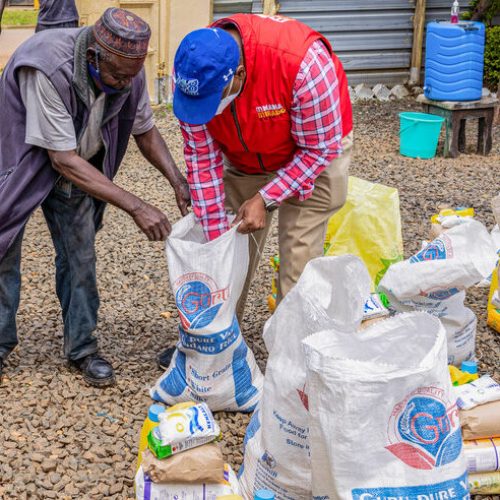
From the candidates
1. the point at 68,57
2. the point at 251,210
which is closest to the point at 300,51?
the point at 251,210

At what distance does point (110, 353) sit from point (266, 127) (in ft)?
4.91

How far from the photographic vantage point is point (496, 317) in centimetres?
464

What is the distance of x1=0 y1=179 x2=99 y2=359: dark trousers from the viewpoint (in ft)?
12.4

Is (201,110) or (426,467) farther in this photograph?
(201,110)

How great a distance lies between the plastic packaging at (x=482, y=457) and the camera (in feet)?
10.4

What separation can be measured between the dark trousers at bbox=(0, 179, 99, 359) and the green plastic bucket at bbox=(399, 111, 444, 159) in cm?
474

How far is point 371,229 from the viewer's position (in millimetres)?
4664

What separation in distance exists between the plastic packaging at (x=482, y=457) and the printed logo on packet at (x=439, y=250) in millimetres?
901

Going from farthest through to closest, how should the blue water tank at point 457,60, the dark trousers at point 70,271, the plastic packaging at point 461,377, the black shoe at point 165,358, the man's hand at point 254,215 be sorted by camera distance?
1. the blue water tank at point 457,60
2. the black shoe at point 165,358
3. the dark trousers at point 70,271
4. the man's hand at point 254,215
5. the plastic packaging at point 461,377

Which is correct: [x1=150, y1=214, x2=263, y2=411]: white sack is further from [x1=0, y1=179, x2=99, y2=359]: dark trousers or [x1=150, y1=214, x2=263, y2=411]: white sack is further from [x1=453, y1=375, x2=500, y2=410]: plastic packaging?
[x1=453, y1=375, x2=500, y2=410]: plastic packaging

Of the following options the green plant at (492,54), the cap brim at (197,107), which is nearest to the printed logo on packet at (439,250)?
the cap brim at (197,107)

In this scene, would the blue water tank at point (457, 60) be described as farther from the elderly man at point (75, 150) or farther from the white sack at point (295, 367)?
the white sack at point (295, 367)

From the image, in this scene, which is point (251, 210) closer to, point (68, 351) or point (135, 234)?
point (68, 351)

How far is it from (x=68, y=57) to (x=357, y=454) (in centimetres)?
190
